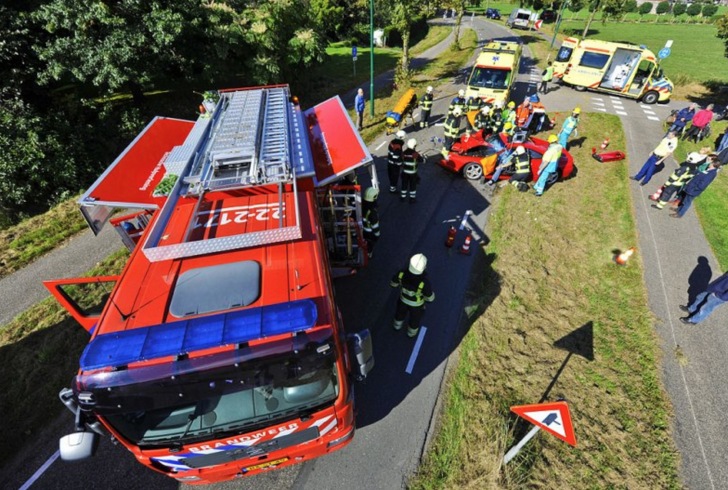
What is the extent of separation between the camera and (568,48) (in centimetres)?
1967

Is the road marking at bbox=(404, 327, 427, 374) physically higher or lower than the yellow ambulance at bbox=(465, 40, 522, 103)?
lower

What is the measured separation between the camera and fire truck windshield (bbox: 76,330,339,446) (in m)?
2.69

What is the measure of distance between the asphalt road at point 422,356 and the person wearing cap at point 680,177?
1.41ft

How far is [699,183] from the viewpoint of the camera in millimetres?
8344

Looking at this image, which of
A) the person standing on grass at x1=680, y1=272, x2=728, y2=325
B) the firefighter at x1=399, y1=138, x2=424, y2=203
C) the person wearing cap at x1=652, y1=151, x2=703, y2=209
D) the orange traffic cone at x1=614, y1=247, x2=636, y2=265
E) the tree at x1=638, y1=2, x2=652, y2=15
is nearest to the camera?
the person standing on grass at x1=680, y1=272, x2=728, y2=325

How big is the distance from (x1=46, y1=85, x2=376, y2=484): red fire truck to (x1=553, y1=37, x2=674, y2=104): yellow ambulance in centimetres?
2043

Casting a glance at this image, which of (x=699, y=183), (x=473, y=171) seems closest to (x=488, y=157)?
(x=473, y=171)

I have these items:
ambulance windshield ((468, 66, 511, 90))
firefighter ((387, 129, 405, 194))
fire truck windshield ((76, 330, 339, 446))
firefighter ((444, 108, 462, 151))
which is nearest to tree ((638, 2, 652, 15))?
ambulance windshield ((468, 66, 511, 90))

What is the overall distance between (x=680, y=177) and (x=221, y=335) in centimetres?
1166

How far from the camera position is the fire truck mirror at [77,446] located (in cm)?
276

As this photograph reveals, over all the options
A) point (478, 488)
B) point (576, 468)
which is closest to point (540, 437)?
point (576, 468)

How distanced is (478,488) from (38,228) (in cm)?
1237

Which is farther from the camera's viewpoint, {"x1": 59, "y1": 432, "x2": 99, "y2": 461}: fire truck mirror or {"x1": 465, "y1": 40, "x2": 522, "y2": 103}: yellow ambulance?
{"x1": 465, "y1": 40, "x2": 522, "y2": 103}: yellow ambulance

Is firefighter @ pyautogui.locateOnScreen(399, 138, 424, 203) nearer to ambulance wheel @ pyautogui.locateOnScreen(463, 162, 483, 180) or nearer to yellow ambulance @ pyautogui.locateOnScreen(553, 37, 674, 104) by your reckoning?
ambulance wheel @ pyautogui.locateOnScreen(463, 162, 483, 180)
